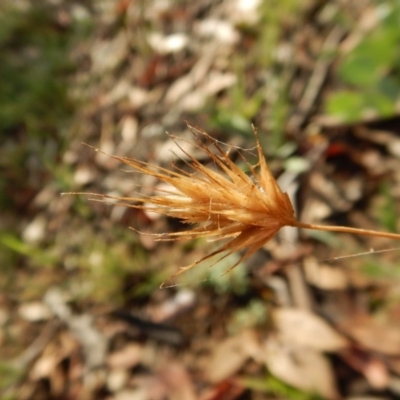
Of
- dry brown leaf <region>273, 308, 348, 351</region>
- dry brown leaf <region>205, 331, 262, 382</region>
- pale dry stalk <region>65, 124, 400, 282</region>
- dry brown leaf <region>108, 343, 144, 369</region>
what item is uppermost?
pale dry stalk <region>65, 124, 400, 282</region>

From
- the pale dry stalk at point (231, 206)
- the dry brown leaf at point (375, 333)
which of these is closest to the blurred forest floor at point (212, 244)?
the dry brown leaf at point (375, 333)

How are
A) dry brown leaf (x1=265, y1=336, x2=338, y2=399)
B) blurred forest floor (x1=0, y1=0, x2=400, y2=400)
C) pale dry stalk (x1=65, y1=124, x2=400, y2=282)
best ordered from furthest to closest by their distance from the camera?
blurred forest floor (x1=0, y1=0, x2=400, y2=400) < dry brown leaf (x1=265, y1=336, x2=338, y2=399) < pale dry stalk (x1=65, y1=124, x2=400, y2=282)

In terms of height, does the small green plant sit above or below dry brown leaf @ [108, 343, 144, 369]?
above

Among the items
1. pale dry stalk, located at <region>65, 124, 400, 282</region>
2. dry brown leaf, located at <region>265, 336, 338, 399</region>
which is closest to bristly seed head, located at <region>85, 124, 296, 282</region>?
pale dry stalk, located at <region>65, 124, 400, 282</region>

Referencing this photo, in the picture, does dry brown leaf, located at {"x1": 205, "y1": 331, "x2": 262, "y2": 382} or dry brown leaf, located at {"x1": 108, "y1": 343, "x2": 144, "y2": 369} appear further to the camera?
dry brown leaf, located at {"x1": 108, "y1": 343, "x2": 144, "y2": 369}

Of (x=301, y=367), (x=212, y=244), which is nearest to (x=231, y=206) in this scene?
(x=301, y=367)

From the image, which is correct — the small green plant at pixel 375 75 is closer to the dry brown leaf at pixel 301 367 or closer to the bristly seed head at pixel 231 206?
the dry brown leaf at pixel 301 367

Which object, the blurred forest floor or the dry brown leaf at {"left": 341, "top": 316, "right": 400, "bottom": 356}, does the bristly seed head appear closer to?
the blurred forest floor

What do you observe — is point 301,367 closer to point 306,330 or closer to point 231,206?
point 306,330
